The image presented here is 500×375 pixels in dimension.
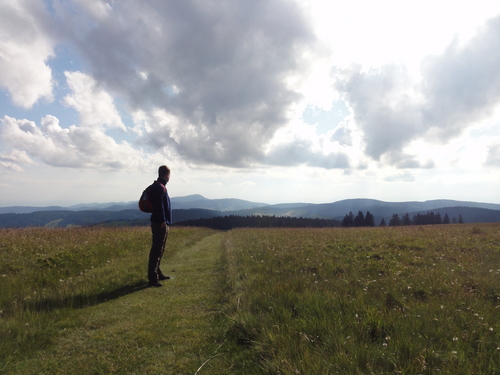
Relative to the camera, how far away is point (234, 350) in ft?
12.1

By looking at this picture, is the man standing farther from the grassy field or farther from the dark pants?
the grassy field

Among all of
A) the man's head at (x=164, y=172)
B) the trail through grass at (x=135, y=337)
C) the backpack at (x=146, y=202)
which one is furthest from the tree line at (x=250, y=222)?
the trail through grass at (x=135, y=337)

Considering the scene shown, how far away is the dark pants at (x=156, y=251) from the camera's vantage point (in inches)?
297

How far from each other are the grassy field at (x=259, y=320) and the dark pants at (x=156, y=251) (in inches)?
20.8

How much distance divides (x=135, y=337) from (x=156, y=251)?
387 centimetres

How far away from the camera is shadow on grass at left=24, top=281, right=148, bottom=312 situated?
17.4ft

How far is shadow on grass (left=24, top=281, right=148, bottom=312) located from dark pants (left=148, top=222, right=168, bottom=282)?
0.52 meters

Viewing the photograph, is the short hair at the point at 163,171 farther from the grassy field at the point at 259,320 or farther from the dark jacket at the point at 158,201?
the grassy field at the point at 259,320

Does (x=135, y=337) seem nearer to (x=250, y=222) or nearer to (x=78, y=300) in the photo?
(x=78, y=300)

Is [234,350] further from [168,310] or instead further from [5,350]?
[5,350]

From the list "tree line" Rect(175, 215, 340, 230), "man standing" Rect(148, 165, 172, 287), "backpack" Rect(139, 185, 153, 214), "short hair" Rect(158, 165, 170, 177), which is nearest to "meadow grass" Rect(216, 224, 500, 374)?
"man standing" Rect(148, 165, 172, 287)

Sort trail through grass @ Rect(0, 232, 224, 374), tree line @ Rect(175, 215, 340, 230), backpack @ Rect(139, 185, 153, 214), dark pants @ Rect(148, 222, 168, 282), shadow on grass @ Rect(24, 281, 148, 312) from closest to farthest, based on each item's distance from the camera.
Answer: trail through grass @ Rect(0, 232, 224, 374)
shadow on grass @ Rect(24, 281, 148, 312)
dark pants @ Rect(148, 222, 168, 282)
backpack @ Rect(139, 185, 153, 214)
tree line @ Rect(175, 215, 340, 230)

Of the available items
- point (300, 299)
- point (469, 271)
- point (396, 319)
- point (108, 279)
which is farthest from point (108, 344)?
point (469, 271)

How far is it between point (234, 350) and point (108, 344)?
6.96ft
